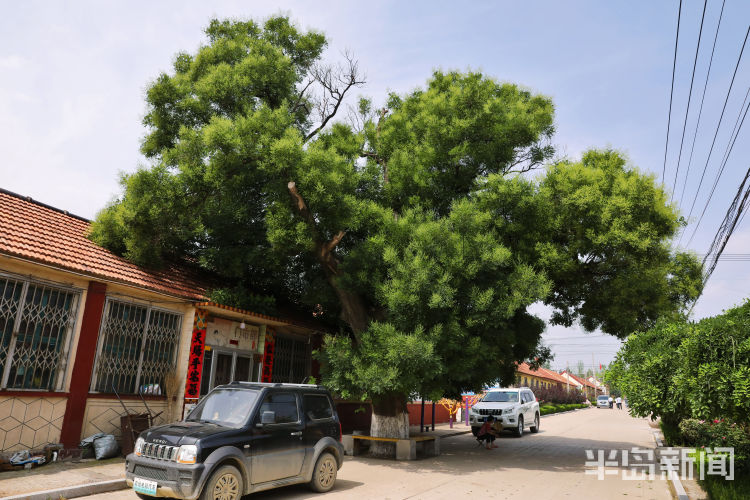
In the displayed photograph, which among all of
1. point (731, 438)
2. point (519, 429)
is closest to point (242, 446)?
point (731, 438)

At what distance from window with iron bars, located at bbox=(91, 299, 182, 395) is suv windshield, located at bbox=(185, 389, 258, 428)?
4.07 meters

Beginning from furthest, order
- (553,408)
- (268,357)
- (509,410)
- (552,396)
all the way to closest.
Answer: (552,396), (553,408), (509,410), (268,357)

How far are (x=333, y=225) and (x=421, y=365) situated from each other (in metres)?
4.18

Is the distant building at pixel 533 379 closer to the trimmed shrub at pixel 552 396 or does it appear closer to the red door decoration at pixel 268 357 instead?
the trimmed shrub at pixel 552 396

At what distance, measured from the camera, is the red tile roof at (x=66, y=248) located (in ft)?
31.8

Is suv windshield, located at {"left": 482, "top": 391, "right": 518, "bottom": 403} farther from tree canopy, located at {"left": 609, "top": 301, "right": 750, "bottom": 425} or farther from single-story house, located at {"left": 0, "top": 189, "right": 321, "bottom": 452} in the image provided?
tree canopy, located at {"left": 609, "top": 301, "right": 750, "bottom": 425}

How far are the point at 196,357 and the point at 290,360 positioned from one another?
14.2 ft

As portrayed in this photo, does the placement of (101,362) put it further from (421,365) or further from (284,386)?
(421,365)

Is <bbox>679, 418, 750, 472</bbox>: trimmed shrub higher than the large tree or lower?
lower

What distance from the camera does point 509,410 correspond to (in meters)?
21.8

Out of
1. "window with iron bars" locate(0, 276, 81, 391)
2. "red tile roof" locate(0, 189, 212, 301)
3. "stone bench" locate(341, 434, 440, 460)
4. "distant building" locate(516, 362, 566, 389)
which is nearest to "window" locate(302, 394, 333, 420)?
"stone bench" locate(341, 434, 440, 460)

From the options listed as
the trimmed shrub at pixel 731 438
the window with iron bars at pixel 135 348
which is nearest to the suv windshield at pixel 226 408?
the window with iron bars at pixel 135 348

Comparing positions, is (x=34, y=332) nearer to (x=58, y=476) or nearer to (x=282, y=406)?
(x=58, y=476)

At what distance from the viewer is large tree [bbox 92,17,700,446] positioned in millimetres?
11836
